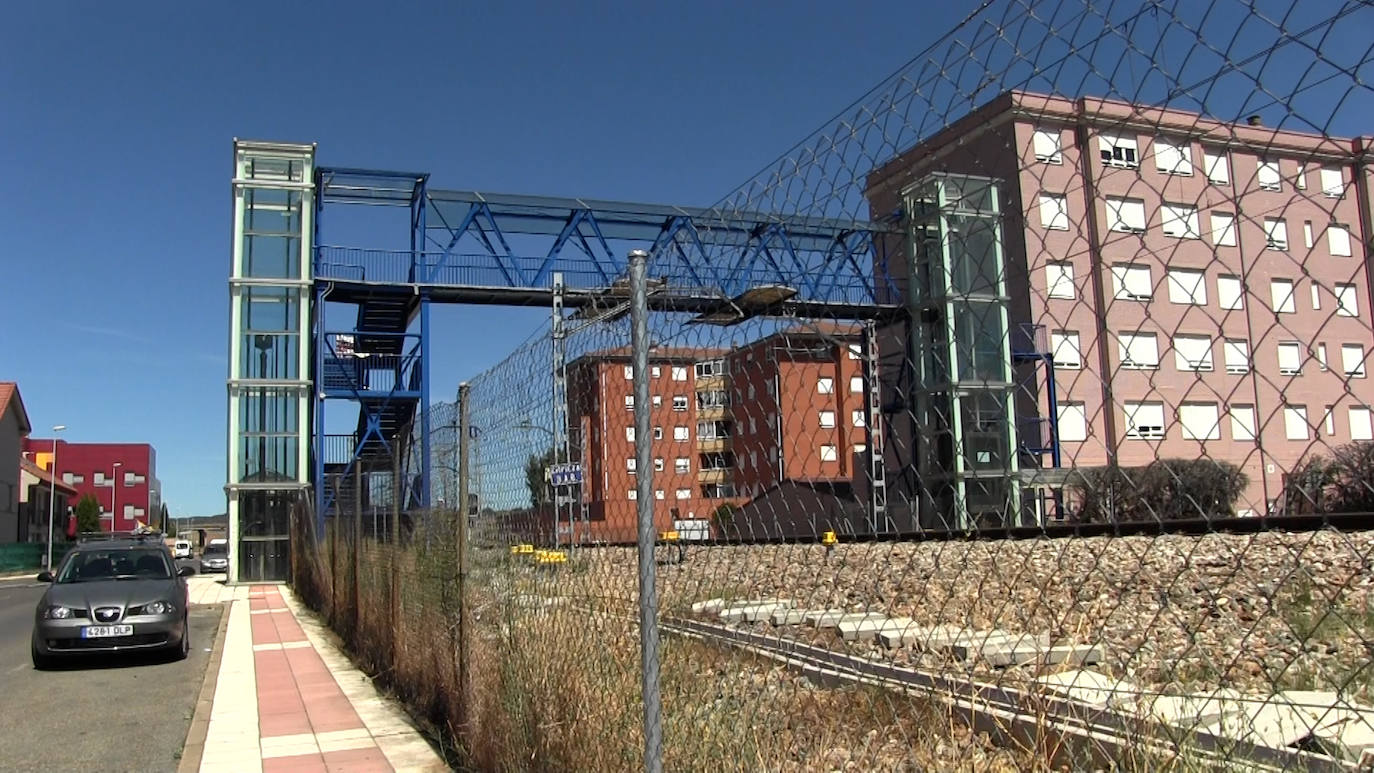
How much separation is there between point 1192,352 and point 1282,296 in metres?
0.19

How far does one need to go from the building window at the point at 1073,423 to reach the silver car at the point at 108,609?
11.8 meters

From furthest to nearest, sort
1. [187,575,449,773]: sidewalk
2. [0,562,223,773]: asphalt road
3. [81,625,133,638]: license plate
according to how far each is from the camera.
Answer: [81,625,133,638]: license plate → [0,562,223,773]: asphalt road → [187,575,449,773]: sidewalk

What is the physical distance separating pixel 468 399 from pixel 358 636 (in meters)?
5.56

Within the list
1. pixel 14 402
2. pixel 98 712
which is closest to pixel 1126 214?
pixel 98 712

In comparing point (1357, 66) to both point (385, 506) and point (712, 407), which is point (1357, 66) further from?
point (385, 506)

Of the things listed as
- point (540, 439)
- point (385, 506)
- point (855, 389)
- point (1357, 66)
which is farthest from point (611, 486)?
point (385, 506)

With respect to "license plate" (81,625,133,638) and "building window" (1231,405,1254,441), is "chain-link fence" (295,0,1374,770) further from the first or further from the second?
"license plate" (81,625,133,638)

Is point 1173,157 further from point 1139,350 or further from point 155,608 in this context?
point 155,608

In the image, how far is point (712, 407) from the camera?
3732 millimetres

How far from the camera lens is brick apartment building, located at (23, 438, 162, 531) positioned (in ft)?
320

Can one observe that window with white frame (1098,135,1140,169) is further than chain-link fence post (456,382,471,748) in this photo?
No

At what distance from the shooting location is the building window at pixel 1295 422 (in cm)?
193

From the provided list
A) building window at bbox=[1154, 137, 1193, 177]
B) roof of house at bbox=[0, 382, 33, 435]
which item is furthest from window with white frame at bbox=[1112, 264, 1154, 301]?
roof of house at bbox=[0, 382, 33, 435]

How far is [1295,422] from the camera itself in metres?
1.94
